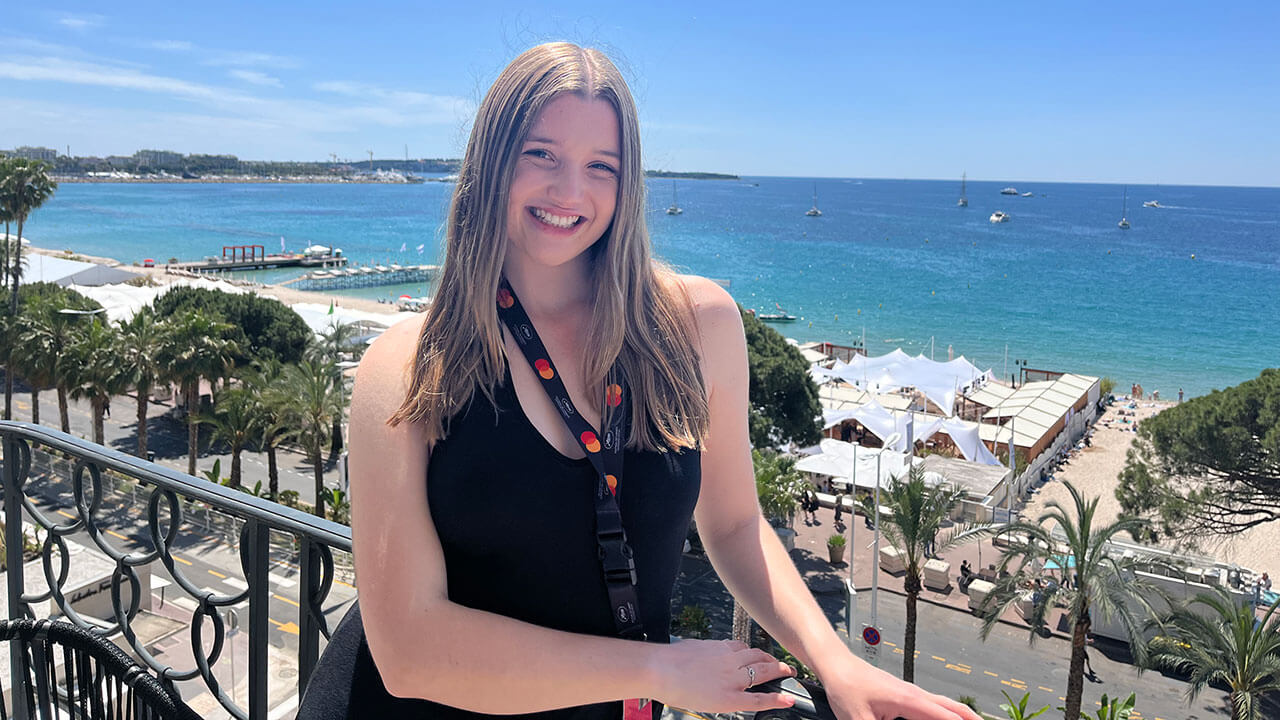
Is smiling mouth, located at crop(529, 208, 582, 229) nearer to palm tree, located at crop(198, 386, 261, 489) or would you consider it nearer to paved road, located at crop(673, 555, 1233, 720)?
paved road, located at crop(673, 555, 1233, 720)

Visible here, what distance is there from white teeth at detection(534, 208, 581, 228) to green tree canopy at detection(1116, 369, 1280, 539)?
2002cm

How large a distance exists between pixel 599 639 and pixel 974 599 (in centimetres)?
2230

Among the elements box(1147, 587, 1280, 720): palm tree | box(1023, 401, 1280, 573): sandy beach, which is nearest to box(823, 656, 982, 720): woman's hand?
box(1147, 587, 1280, 720): palm tree

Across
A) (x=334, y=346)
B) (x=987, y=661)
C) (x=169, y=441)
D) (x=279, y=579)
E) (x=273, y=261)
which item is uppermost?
(x=279, y=579)

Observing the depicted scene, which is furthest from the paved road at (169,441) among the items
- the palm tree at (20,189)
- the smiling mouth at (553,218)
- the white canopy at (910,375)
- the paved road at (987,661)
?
the smiling mouth at (553,218)

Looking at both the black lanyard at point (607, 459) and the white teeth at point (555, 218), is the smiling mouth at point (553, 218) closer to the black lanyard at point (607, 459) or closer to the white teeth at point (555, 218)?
the white teeth at point (555, 218)

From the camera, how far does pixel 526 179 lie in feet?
4.73

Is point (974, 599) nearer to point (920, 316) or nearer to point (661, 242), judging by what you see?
point (661, 242)

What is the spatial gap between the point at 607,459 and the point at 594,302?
35 centimetres

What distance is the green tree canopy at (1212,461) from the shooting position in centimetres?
1755

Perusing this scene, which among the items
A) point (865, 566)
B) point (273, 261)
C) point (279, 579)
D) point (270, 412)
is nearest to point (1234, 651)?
point (865, 566)

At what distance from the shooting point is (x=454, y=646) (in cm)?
124

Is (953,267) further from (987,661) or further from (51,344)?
(51,344)

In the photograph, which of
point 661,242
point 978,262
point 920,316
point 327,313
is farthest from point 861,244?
point 661,242
